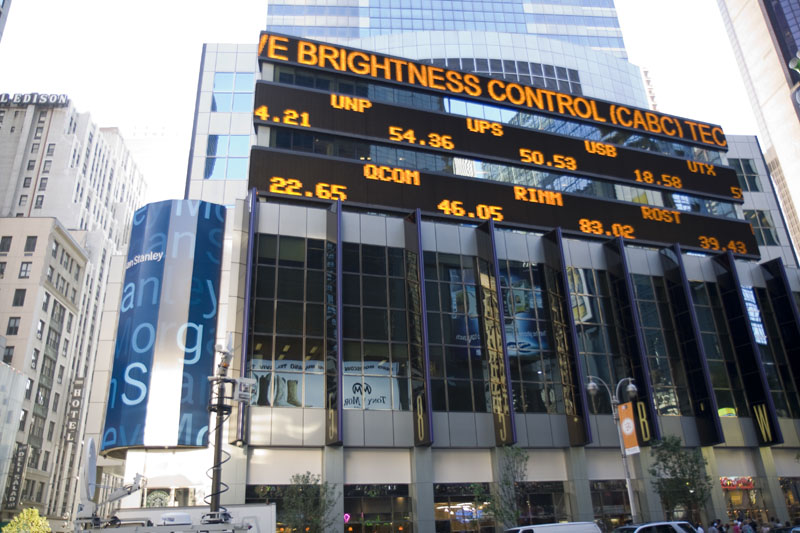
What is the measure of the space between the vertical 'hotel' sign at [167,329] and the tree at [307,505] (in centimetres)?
548

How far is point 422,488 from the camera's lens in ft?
100

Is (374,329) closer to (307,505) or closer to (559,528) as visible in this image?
(307,505)

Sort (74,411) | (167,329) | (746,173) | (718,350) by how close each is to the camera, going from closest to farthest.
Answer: (167,329)
(718,350)
(746,173)
(74,411)

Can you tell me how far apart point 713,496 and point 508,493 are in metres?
Answer: 13.7

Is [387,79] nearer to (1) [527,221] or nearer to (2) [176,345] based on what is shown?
A: (1) [527,221]

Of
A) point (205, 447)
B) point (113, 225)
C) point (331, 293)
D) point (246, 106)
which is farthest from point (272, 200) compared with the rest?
point (113, 225)

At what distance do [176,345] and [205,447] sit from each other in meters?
5.27

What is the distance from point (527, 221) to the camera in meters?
38.8

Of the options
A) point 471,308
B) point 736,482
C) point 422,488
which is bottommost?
point 736,482

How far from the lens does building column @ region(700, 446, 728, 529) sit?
113 feet

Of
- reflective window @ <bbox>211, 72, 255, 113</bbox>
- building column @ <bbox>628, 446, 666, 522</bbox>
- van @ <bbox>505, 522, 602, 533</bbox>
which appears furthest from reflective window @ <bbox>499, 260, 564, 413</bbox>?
reflective window @ <bbox>211, 72, 255, 113</bbox>

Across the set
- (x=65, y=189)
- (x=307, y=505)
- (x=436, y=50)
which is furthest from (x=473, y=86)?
(x=65, y=189)

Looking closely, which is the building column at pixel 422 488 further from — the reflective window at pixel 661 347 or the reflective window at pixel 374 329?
the reflective window at pixel 661 347

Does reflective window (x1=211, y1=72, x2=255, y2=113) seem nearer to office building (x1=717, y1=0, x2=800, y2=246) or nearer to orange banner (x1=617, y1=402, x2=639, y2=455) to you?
orange banner (x1=617, y1=402, x2=639, y2=455)
